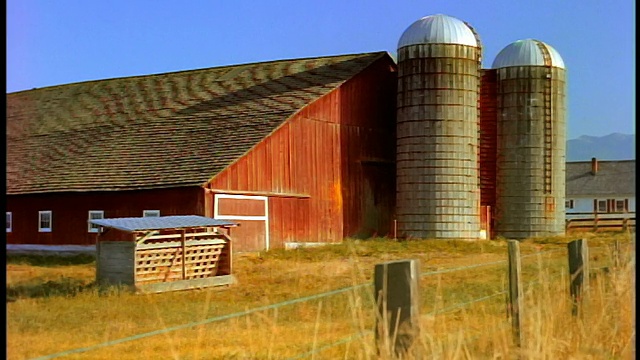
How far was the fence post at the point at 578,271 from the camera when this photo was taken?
286 inches

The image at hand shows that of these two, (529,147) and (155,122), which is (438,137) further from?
(155,122)

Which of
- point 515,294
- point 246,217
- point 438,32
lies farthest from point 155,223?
point 438,32

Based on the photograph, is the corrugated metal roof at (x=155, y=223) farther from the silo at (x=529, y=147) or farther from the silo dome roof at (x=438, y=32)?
the silo at (x=529, y=147)

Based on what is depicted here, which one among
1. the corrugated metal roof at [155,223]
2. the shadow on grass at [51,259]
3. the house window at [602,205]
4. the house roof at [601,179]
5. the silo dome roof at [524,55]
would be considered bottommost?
the shadow on grass at [51,259]

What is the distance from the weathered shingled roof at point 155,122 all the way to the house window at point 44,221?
0.79 metres

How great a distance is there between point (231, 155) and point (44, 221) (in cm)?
658

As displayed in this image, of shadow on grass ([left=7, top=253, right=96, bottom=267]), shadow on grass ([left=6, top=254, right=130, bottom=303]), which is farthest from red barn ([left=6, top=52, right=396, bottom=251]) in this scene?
shadow on grass ([left=6, top=254, right=130, bottom=303])

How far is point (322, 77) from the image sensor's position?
29.5 m

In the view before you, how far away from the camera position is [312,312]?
12.3 metres

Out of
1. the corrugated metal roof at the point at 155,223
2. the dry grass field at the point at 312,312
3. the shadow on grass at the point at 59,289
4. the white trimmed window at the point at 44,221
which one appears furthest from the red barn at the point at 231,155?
the shadow on grass at the point at 59,289

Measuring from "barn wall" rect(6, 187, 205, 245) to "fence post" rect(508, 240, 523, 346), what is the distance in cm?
1739

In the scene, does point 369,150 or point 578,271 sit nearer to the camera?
point 578,271

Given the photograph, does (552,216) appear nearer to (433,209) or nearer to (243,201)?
(433,209)

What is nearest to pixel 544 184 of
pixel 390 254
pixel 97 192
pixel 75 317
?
pixel 390 254
